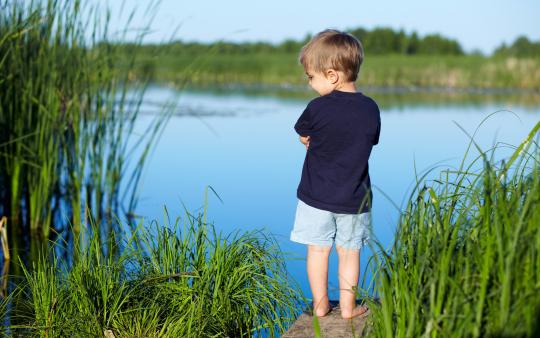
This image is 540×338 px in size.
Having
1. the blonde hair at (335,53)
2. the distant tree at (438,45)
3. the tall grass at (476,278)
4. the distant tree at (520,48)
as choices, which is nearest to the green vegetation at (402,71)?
the distant tree at (520,48)

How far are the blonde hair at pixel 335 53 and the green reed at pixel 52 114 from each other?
2.42 meters

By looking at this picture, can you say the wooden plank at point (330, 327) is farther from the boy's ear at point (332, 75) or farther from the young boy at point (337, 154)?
the boy's ear at point (332, 75)

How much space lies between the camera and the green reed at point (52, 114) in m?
4.59

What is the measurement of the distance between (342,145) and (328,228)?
30 cm

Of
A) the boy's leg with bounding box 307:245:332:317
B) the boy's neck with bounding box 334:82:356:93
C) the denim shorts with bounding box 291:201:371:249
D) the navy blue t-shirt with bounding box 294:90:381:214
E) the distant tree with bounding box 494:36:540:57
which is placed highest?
the distant tree with bounding box 494:36:540:57

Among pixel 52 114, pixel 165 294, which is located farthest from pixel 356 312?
pixel 52 114

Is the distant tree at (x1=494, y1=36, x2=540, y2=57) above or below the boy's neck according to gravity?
above

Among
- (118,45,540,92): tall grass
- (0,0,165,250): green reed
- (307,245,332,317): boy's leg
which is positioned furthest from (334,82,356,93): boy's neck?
(118,45,540,92): tall grass

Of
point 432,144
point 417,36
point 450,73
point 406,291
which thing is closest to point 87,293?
point 406,291

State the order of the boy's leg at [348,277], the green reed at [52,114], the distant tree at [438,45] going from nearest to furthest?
the boy's leg at [348,277]
the green reed at [52,114]
the distant tree at [438,45]

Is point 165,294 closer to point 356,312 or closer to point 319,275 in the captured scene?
point 319,275

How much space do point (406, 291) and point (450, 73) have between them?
2011 centimetres

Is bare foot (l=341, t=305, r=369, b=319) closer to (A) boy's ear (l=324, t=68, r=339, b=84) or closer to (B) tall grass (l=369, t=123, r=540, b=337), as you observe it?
(B) tall grass (l=369, t=123, r=540, b=337)

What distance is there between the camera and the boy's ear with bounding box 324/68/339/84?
2520 millimetres
